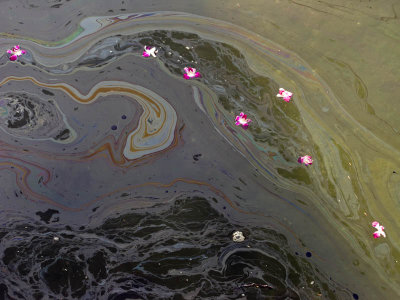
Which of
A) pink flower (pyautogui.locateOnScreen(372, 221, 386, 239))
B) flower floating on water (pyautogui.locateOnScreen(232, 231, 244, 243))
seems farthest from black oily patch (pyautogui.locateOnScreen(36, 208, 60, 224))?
pink flower (pyautogui.locateOnScreen(372, 221, 386, 239))

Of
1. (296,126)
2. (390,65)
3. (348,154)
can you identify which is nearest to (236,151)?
(296,126)

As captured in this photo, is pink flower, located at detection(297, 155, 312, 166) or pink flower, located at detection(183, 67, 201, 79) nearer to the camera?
pink flower, located at detection(297, 155, 312, 166)

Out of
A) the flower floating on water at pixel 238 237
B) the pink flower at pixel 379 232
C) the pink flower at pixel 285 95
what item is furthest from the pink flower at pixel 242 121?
the pink flower at pixel 379 232

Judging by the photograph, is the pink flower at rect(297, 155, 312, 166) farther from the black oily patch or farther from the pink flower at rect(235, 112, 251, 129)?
the black oily patch

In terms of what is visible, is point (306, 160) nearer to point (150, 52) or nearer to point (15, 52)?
point (150, 52)

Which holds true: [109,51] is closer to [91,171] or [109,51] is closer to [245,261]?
[91,171]
